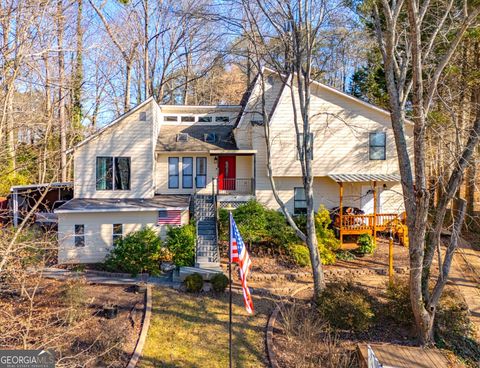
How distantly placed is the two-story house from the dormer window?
162 millimetres

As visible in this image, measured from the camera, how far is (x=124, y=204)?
15.6m

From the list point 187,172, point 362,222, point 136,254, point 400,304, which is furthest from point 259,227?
point 400,304

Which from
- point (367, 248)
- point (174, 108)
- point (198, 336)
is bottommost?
point (198, 336)

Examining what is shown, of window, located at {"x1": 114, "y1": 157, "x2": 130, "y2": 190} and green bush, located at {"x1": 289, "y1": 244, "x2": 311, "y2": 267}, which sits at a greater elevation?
window, located at {"x1": 114, "y1": 157, "x2": 130, "y2": 190}

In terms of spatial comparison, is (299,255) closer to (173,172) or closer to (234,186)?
(234,186)

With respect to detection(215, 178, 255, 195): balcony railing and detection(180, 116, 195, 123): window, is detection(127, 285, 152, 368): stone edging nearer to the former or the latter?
detection(215, 178, 255, 195): balcony railing

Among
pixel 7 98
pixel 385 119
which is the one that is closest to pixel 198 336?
pixel 7 98

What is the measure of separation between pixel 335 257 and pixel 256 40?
972cm

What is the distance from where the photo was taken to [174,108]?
68.8 ft

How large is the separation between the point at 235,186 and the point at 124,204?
6079 millimetres

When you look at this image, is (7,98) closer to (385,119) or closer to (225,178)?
(225,178)

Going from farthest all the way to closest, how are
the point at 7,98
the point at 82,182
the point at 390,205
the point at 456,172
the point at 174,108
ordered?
the point at 174,108 < the point at 390,205 < the point at 82,182 < the point at 456,172 < the point at 7,98

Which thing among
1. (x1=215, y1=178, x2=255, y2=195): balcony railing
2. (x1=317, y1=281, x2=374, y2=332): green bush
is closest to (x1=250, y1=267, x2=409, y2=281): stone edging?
(x1=317, y1=281, x2=374, y2=332): green bush

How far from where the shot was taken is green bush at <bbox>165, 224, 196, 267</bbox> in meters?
13.4
